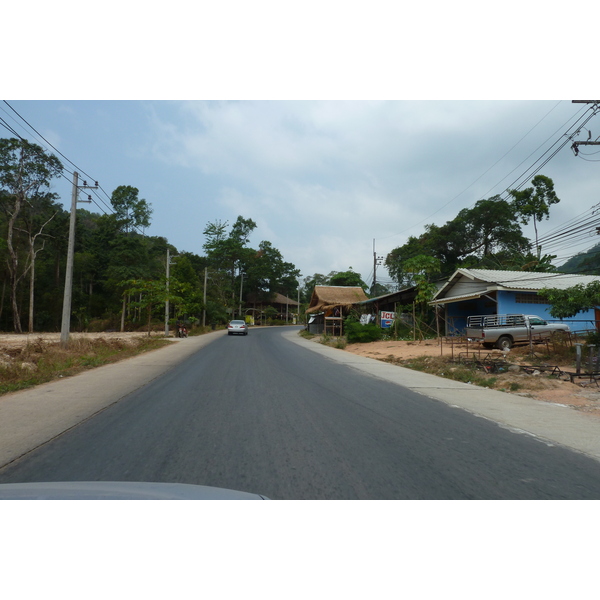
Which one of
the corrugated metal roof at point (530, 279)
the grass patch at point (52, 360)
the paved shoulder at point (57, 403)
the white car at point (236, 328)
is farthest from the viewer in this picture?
the white car at point (236, 328)

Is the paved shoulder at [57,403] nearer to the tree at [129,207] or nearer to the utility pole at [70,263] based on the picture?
the utility pole at [70,263]

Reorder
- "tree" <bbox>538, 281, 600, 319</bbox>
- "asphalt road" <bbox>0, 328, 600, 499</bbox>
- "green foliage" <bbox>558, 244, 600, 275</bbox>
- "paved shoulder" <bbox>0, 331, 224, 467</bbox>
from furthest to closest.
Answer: "green foliage" <bbox>558, 244, 600, 275</bbox> < "tree" <bbox>538, 281, 600, 319</bbox> < "paved shoulder" <bbox>0, 331, 224, 467</bbox> < "asphalt road" <bbox>0, 328, 600, 499</bbox>

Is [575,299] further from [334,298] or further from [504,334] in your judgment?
[334,298]

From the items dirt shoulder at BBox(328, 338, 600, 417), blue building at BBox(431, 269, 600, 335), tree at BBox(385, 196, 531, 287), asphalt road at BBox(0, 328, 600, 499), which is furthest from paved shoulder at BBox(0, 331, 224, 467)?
tree at BBox(385, 196, 531, 287)

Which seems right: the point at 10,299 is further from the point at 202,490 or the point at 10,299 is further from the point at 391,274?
the point at 202,490

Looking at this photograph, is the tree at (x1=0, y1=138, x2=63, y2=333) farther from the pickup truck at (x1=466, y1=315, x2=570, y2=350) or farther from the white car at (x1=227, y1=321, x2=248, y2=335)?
the pickup truck at (x1=466, y1=315, x2=570, y2=350)

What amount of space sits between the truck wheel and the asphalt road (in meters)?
11.9

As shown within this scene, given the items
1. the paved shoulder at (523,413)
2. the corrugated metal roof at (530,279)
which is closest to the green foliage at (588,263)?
the corrugated metal roof at (530,279)

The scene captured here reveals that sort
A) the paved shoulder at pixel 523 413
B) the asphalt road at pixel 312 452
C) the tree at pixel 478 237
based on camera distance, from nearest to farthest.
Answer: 1. the asphalt road at pixel 312 452
2. the paved shoulder at pixel 523 413
3. the tree at pixel 478 237

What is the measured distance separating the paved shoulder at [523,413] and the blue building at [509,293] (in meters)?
12.4

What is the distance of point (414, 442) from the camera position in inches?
201

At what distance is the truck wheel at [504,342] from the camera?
18.2 m

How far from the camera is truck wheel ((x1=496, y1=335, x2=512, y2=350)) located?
59.8 ft

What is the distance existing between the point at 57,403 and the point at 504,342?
16796 millimetres
